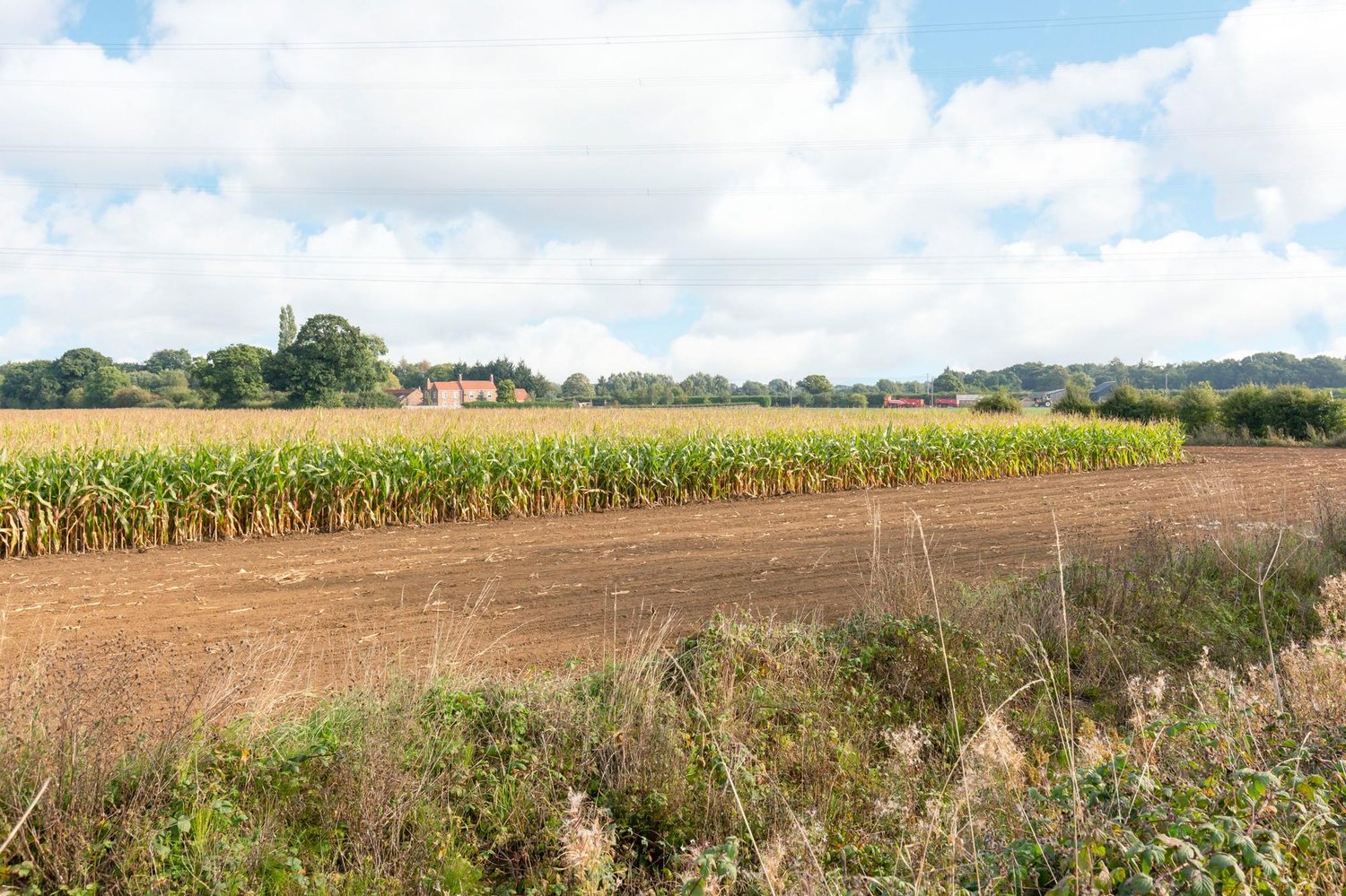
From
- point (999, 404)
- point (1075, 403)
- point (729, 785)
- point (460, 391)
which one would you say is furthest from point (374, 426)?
point (460, 391)

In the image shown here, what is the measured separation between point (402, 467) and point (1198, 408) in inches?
1389

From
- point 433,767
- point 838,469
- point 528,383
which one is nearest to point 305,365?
point 528,383

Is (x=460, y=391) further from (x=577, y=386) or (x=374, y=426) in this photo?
(x=374, y=426)

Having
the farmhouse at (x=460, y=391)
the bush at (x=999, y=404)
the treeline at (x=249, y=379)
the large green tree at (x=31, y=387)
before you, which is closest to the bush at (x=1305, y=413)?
the bush at (x=999, y=404)

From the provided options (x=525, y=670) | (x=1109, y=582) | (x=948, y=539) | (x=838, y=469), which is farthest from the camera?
(x=838, y=469)

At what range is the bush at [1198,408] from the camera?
35062 mm

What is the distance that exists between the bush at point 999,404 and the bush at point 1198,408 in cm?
682

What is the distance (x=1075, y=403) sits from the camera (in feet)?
121

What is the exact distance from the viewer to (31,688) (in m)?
4.17

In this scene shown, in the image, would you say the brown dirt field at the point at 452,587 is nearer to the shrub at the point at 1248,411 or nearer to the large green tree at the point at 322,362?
the shrub at the point at 1248,411

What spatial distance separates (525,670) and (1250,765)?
4002mm

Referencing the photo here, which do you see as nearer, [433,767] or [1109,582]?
[433,767]

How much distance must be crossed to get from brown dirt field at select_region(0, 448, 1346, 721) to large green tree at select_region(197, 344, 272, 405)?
56936 mm

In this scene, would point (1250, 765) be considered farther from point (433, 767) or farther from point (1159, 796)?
point (433, 767)
